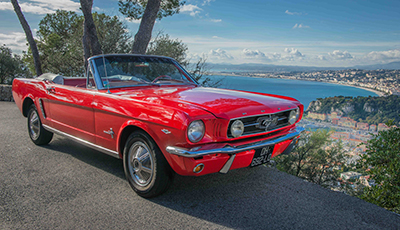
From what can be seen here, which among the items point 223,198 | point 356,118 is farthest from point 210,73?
point 356,118

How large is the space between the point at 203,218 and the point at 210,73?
327 inches

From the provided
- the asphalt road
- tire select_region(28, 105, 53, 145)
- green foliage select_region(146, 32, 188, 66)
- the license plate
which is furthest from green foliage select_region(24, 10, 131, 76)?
the license plate

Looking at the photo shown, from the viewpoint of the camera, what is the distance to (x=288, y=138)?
320 centimetres

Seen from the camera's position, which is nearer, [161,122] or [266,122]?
[161,122]

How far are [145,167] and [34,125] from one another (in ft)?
10.5

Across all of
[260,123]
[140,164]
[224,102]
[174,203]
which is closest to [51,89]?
[140,164]

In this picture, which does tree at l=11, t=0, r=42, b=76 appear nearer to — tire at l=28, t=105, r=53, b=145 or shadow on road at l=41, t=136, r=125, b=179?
tire at l=28, t=105, r=53, b=145

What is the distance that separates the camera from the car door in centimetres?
360

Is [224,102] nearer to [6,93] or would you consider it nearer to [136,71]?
[136,71]

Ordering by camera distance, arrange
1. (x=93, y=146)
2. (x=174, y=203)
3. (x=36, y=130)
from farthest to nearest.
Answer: (x=36, y=130) → (x=93, y=146) → (x=174, y=203)

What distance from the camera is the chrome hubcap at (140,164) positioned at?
292 cm

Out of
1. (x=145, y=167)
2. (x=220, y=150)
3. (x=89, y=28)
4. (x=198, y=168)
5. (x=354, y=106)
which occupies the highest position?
(x=89, y=28)

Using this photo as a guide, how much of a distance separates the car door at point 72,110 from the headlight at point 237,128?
1.90 meters

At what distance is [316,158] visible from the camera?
532 inches
